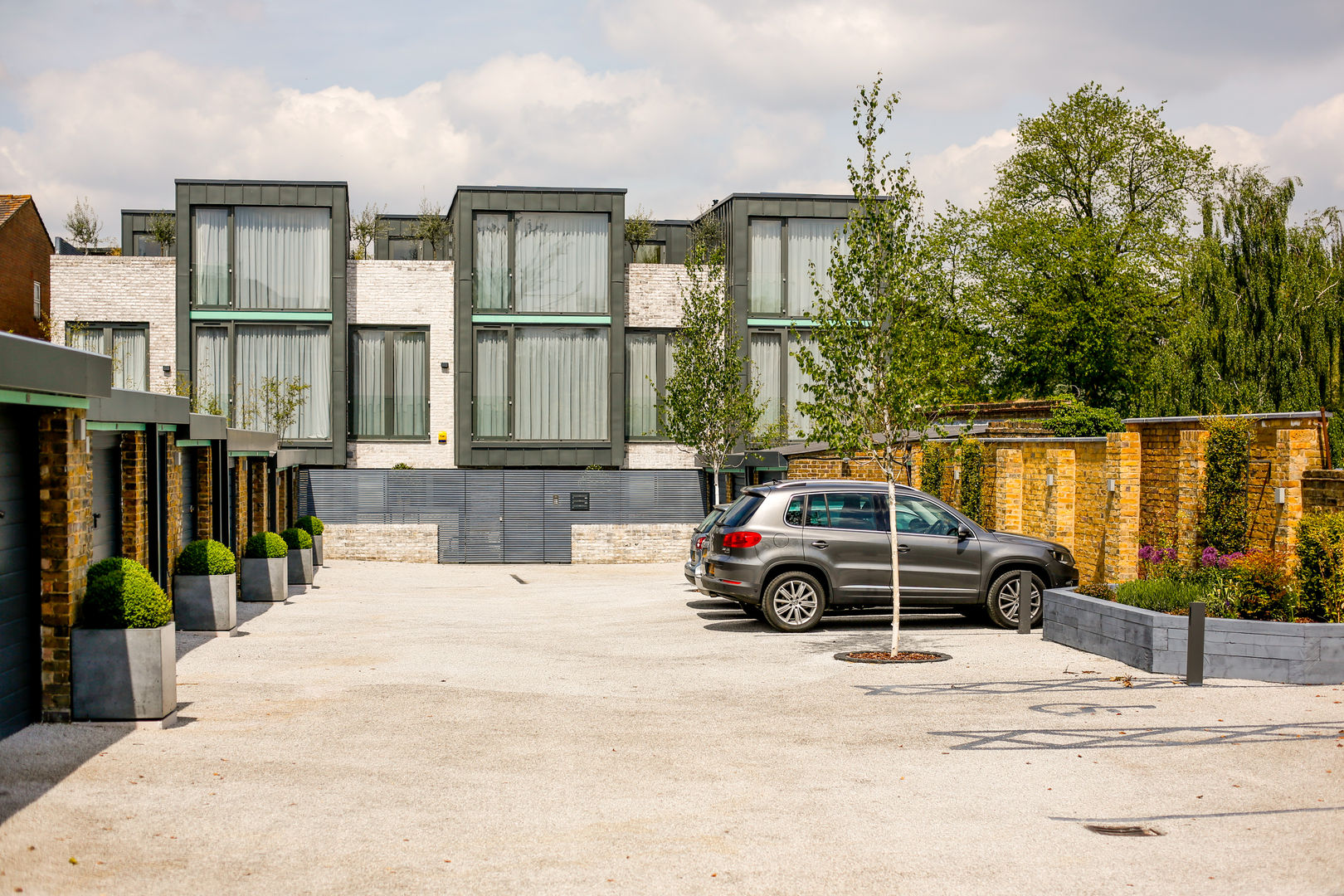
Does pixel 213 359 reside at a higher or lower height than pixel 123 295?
lower

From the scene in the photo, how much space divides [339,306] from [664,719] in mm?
25069

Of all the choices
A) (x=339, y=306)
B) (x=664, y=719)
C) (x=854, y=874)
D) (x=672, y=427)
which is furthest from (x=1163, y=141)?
(x=854, y=874)

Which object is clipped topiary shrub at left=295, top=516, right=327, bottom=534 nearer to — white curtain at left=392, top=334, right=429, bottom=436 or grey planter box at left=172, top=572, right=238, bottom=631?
white curtain at left=392, top=334, right=429, bottom=436

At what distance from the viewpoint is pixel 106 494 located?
12.8 m

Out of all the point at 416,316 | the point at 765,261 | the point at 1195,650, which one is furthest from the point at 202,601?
the point at 765,261

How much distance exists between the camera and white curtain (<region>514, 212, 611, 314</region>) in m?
33.1

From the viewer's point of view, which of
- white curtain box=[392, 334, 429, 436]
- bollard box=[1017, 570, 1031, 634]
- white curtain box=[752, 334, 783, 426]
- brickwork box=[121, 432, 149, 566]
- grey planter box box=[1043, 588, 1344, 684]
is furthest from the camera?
white curtain box=[752, 334, 783, 426]

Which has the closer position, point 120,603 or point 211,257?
point 120,603

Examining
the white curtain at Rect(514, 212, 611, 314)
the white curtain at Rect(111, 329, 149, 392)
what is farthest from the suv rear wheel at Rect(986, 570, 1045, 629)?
the white curtain at Rect(111, 329, 149, 392)

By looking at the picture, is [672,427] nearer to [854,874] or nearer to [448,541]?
[448,541]

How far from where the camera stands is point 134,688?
9102mm

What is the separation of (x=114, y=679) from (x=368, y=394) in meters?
24.7

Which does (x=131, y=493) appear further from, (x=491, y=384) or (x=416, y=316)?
(x=416, y=316)

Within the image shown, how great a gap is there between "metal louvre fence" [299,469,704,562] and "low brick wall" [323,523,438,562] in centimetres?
15
